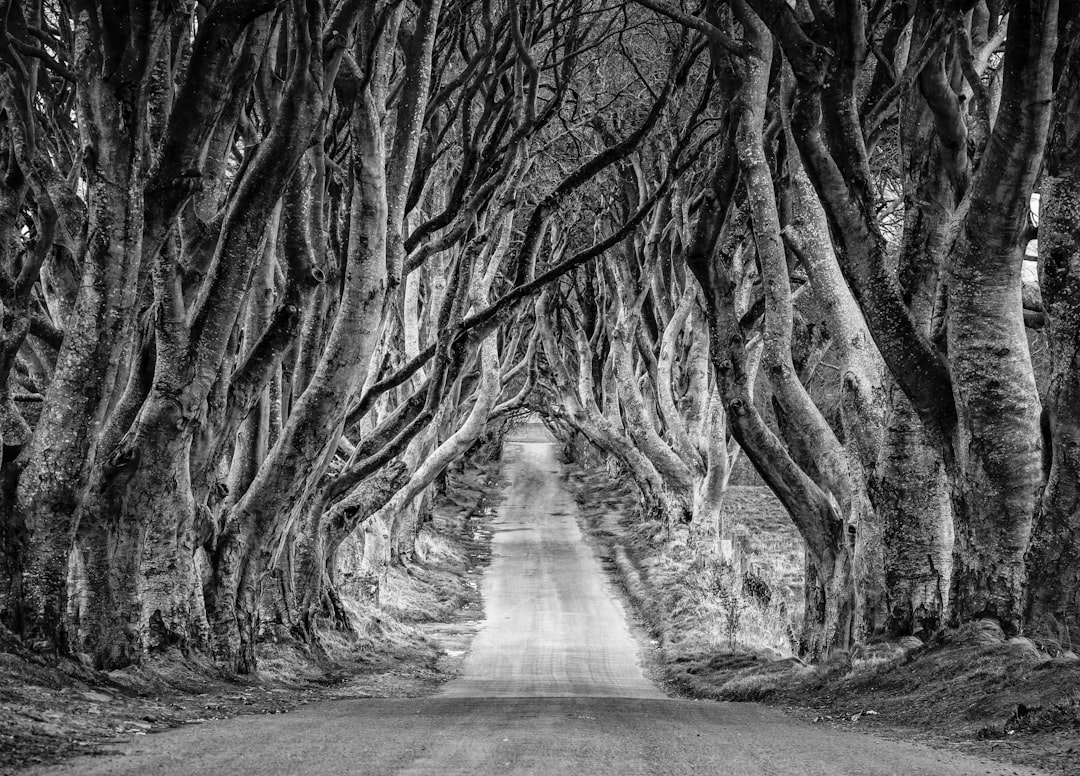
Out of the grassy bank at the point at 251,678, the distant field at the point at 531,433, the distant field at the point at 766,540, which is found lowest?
the grassy bank at the point at 251,678

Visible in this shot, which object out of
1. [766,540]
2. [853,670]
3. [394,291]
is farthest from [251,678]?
[766,540]

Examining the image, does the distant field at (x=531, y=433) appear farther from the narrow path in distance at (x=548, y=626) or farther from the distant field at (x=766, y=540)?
the narrow path in distance at (x=548, y=626)

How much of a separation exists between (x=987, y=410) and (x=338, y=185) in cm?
987

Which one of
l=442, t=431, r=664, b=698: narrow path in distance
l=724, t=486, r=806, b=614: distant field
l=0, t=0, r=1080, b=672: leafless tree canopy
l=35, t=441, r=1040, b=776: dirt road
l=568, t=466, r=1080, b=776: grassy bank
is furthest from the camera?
l=724, t=486, r=806, b=614: distant field

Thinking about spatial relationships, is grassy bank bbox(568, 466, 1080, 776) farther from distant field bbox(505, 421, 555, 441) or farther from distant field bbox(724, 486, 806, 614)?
distant field bbox(505, 421, 555, 441)

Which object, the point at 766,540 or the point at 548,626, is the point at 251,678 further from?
the point at 766,540

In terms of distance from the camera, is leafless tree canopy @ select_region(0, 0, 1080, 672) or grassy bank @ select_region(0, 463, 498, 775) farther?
leafless tree canopy @ select_region(0, 0, 1080, 672)

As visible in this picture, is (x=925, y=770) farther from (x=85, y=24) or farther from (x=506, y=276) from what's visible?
(x=506, y=276)

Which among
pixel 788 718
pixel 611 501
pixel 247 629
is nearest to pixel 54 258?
pixel 247 629

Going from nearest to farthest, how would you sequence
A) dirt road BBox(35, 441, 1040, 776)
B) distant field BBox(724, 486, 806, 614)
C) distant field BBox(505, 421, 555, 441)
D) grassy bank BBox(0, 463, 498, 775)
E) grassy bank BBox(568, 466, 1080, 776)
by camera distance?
dirt road BBox(35, 441, 1040, 776) → grassy bank BBox(0, 463, 498, 775) → grassy bank BBox(568, 466, 1080, 776) → distant field BBox(724, 486, 806, 614) → distant field BBox(505, 421, 555, 441)

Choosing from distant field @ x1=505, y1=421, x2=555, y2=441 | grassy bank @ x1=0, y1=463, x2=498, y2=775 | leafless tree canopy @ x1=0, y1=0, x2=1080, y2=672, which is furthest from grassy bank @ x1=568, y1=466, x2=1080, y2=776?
distant field @ x1=505, y1=421, x2=555, y2=441

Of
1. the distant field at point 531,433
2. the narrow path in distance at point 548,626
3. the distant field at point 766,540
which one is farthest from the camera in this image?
the distant field at point 531,433

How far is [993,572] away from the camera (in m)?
7.38

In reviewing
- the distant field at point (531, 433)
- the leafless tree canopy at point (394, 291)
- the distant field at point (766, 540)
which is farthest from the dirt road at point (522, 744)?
the distant field at point (531, 433)
